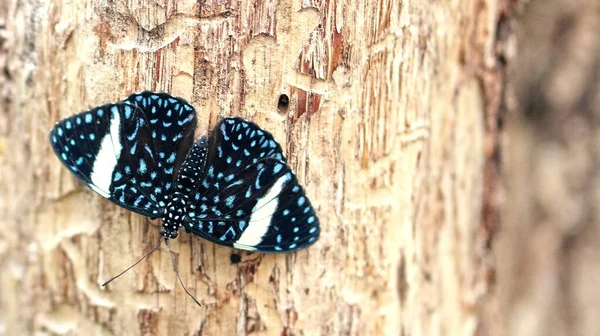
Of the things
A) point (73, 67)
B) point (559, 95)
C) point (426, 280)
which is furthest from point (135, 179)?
point (559, 95)

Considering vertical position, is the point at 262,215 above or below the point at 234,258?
above

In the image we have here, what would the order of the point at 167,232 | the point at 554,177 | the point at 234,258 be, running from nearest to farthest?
the point at 167,232
the point at 234,258
the point at 554,177

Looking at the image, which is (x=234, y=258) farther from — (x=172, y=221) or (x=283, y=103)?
(x=283, y=103)

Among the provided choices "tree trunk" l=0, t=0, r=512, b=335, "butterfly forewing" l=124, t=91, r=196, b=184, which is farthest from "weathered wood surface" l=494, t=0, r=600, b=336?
"butterfly forewing" l=124, t=91, r=196, b=184

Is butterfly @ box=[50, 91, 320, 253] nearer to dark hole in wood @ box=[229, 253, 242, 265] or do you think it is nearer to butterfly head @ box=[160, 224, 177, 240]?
butterfly head @ box=[160, 224, 177, 240]

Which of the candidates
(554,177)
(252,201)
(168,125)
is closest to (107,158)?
(168,125)

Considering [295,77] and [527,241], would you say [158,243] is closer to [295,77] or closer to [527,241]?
[295,77]
